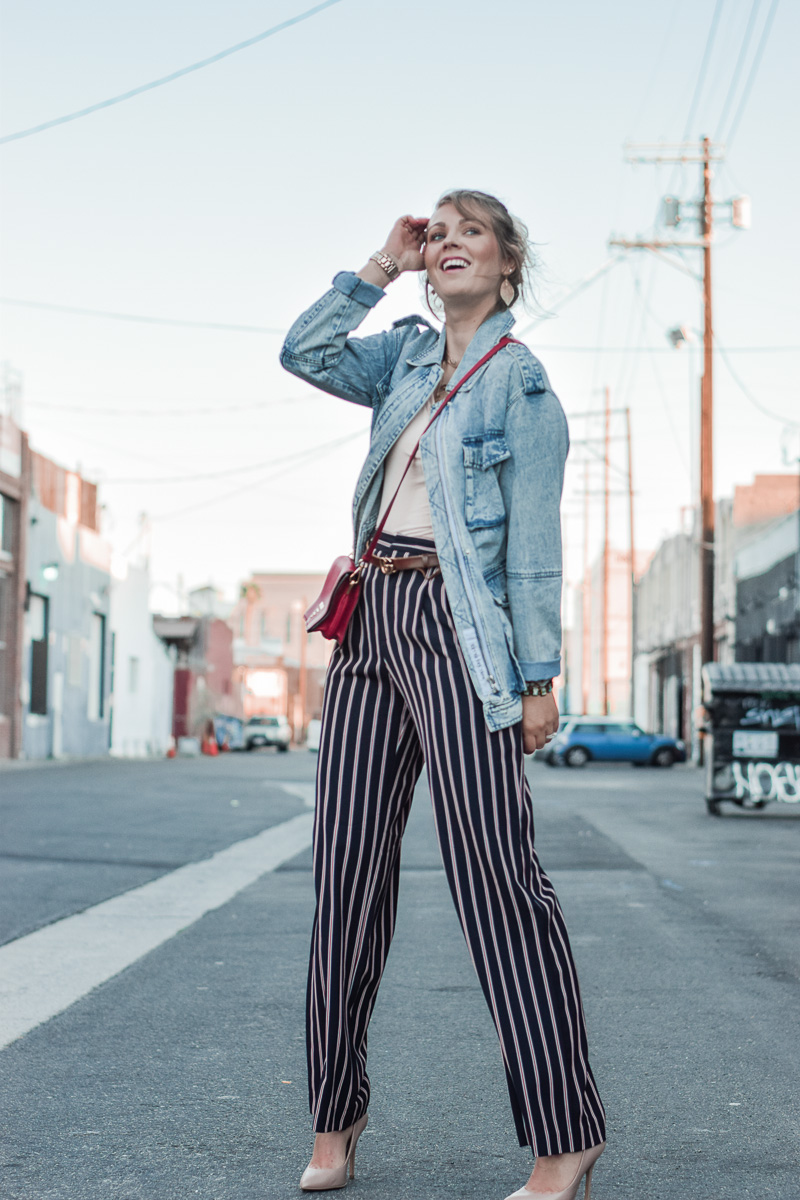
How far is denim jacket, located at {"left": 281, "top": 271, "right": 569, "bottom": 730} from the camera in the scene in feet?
8.50

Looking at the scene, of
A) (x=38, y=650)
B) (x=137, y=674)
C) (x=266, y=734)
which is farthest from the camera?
(x=266, y=734)

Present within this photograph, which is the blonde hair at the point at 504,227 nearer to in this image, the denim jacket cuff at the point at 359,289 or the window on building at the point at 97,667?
the denim jacket cuff at the point at 359,289

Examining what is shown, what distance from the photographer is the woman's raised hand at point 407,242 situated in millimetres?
2984

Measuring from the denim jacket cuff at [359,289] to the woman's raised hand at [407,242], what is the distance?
0.26ft

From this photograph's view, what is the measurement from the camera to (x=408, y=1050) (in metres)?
3.91

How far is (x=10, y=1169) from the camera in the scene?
2.79 metres

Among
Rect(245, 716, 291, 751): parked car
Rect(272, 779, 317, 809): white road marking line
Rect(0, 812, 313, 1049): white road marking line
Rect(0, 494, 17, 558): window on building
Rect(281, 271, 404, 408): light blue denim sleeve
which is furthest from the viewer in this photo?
Rect(245, 716, 291, 751): parked car

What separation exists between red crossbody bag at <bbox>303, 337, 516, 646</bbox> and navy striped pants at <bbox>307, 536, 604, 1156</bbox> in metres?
0.03

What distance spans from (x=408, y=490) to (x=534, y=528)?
0.97 ft

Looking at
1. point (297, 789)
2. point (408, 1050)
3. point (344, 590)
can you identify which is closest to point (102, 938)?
point (408, 1050)

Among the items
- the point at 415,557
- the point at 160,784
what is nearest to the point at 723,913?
the point at 415,557

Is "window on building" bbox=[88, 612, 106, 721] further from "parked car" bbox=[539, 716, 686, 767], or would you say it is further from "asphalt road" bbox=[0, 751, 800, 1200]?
"asphalt road" bbox=[0, 751, 800, 1200]

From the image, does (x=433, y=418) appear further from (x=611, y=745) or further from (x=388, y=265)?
(x=611, y=745)

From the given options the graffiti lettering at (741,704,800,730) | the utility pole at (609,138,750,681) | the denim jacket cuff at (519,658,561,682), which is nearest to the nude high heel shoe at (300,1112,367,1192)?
the denim jacket cuff at (519,658,561,682)
